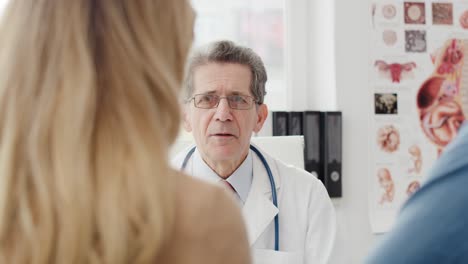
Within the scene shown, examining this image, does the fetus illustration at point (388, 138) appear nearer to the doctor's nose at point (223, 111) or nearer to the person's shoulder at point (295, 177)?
the person's shoulder at point (295, 177)

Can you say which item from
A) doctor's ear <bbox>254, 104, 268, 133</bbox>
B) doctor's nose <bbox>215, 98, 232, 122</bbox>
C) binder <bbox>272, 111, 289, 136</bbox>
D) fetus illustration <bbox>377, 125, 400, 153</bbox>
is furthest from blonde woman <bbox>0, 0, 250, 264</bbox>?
fetus illustration <bbox>377, 125, 400, 153</bbox>

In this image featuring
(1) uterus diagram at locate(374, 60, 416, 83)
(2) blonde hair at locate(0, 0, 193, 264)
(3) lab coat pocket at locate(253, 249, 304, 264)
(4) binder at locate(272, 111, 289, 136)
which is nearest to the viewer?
(2) blonde hair at locate(0, 0, 193, 264)

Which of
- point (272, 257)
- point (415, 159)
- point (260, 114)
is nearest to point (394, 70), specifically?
point (415, 159)

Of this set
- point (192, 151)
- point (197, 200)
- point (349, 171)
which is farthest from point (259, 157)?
point (197, 200)

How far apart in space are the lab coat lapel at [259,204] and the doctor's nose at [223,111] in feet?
0.52

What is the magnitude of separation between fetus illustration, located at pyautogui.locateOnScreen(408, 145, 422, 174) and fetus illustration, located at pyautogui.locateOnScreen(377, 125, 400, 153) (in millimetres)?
87

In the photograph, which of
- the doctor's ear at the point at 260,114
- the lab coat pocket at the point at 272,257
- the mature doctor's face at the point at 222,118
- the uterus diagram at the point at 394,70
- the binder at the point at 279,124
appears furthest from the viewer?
the uterus diagram at the point at 394,70

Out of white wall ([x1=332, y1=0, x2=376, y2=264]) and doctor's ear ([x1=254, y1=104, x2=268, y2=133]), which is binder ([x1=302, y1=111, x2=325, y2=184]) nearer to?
white wall ([x1=332, y1=0, x2=376, y2=264])

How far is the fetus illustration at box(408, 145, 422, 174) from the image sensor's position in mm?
2660

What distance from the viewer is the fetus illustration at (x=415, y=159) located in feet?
8.73

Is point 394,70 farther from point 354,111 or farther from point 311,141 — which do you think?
point 311,141

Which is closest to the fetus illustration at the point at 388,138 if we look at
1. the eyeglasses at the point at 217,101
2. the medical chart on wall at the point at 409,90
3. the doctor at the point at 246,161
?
the medical chart on wall at the point at 409,90

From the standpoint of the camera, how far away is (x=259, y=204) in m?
1.65

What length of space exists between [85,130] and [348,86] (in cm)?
203
